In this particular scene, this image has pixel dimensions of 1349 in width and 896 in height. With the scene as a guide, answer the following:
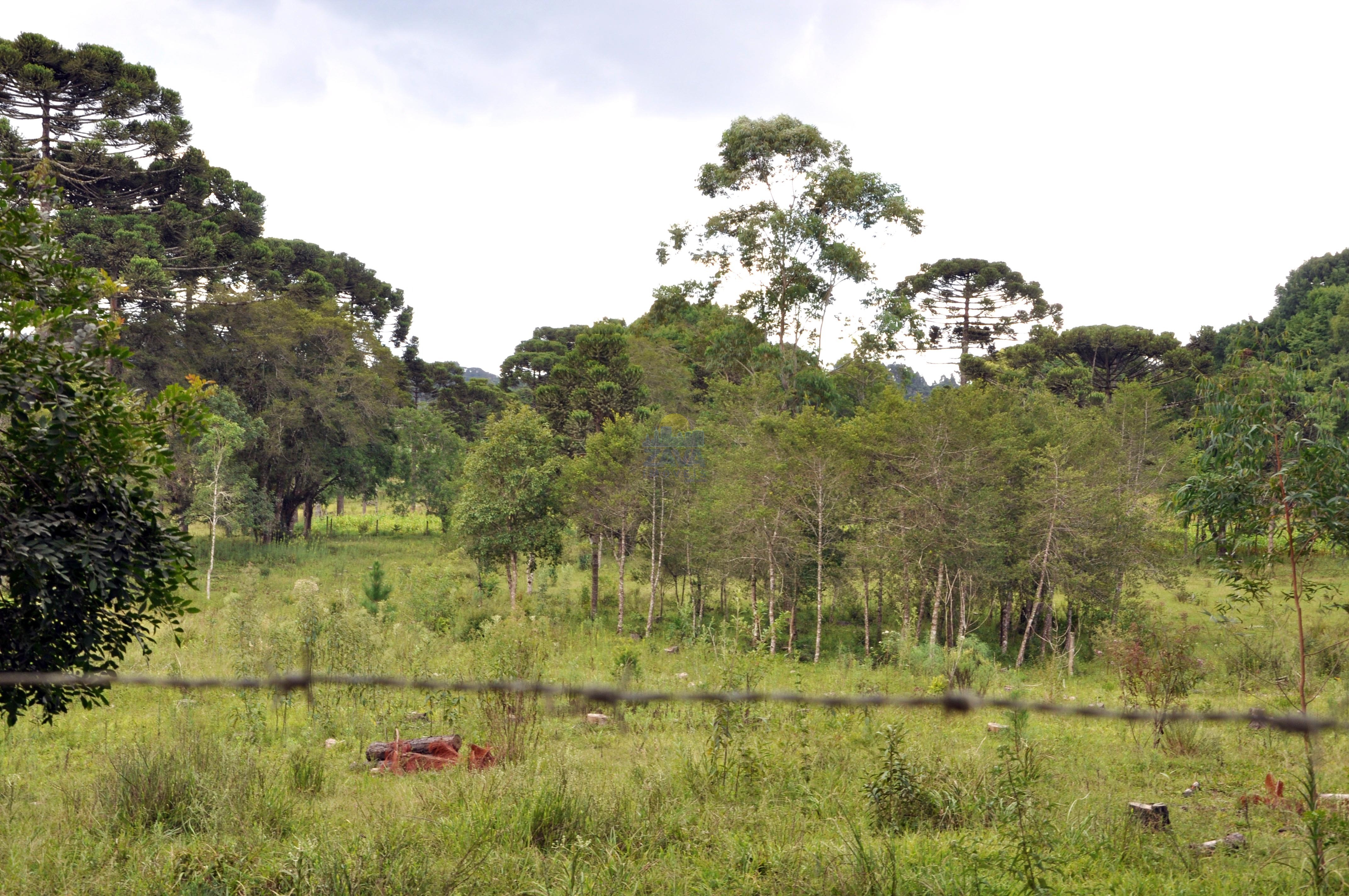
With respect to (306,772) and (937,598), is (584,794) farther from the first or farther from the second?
(937,598)

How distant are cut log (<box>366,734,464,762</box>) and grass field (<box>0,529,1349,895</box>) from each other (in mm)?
308

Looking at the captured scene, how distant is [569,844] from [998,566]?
1672 centimetres

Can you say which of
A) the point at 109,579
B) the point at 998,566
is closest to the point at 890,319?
the point at 998,566

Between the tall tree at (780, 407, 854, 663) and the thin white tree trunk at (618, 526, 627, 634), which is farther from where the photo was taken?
the thin white tree trunk at (618, 526, 627, 634)

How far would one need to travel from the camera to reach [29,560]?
13.8 feet

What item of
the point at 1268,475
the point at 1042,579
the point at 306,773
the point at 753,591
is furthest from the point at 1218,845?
the point at 753,591

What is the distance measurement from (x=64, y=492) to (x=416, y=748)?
5041 millimetres

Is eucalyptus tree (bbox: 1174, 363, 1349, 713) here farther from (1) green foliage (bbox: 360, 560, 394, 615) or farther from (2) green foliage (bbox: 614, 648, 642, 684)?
(1) green foliage (bbox: 360, 560, 394, 615)

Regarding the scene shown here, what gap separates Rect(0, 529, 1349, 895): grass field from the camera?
5.01 m

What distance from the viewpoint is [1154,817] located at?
6578mm

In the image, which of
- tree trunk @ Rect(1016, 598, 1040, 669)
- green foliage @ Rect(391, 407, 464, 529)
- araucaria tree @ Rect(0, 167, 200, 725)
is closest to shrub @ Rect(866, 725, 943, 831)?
araucaria tree @ Rect(0, 167, 200, 725)

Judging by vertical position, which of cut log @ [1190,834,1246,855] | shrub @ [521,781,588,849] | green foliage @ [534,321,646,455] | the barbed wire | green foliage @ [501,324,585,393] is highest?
green foliage @ [501,324,585,393]

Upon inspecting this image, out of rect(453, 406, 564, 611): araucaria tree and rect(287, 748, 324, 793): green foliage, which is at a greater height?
rect(453, 406, 564, 611): araucaria tree

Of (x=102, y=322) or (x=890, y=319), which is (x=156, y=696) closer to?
(x=102, y=322)
